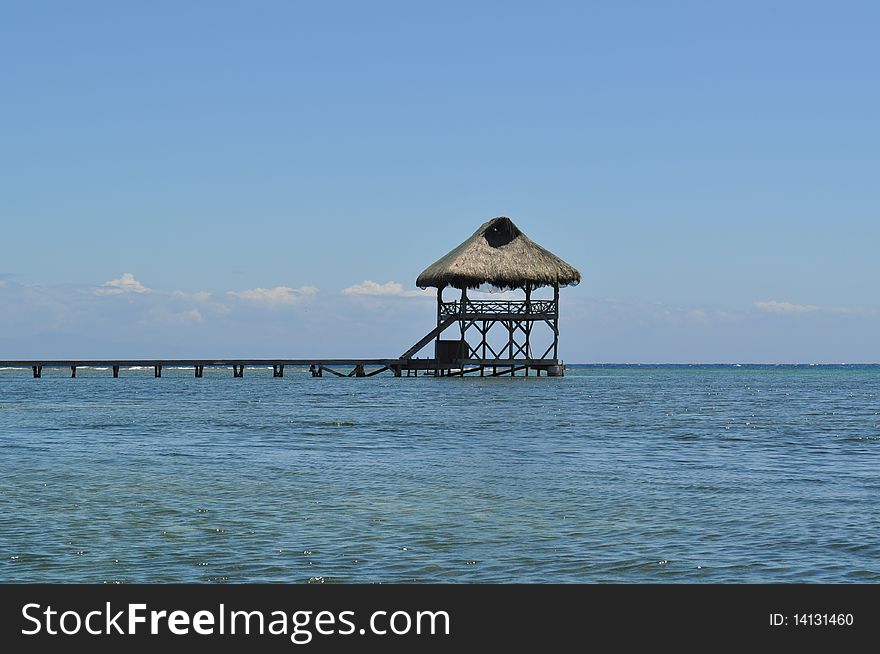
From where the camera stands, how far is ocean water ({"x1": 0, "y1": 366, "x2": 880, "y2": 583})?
33.6 feet

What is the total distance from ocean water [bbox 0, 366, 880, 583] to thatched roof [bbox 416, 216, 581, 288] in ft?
97.9

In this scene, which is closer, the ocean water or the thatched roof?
the ocean water

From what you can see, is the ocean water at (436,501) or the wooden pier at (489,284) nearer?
the ocean water at (436,501)

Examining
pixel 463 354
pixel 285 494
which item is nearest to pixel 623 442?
pixel 285 494

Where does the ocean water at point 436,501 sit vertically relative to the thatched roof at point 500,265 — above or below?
below

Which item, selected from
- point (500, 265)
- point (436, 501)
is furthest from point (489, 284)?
point (436, 501)

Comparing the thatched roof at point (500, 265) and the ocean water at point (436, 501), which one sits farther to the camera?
the thatched roof at point (500, 265)

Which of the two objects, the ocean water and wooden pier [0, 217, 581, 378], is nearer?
the ocean water

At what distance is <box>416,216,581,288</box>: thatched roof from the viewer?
196 ft

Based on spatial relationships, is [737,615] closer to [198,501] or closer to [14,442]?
[198,501]

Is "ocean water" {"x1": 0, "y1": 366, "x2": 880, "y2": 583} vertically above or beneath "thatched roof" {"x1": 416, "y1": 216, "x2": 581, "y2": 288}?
beneath

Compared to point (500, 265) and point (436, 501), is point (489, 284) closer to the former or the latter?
point (500, 265)

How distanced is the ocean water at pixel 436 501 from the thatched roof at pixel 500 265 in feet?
97.9

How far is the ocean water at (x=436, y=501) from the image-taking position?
33.6 feet
